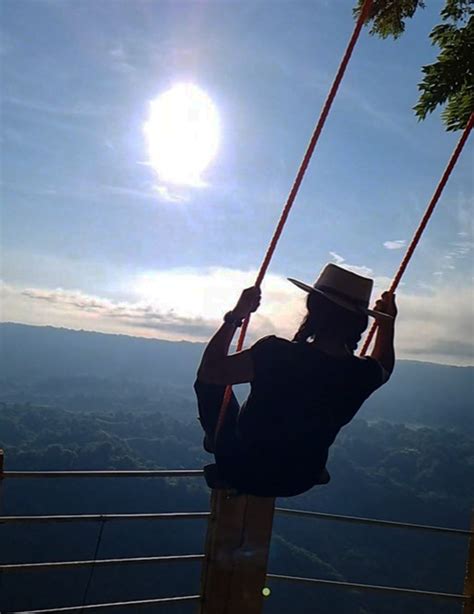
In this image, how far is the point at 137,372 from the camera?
183 metres

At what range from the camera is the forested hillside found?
37281mm

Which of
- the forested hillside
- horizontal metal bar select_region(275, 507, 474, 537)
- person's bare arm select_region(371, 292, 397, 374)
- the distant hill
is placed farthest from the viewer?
the distant hill

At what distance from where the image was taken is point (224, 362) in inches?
66.8

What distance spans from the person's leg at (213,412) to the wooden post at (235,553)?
0.40 meters

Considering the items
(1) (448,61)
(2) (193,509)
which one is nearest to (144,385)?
(2) (193,509)

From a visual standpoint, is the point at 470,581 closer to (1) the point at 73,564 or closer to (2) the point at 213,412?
(2) the point at 213,412

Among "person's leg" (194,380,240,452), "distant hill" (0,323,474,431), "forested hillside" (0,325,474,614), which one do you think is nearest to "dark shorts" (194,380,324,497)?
"person's leg" (194,380,240,452)

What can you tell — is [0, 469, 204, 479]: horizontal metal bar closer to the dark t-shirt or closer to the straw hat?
the dark t-shirt

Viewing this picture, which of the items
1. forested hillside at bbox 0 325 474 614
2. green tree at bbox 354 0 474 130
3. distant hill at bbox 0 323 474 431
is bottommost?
forested hillside at bbox 0 325 474 614

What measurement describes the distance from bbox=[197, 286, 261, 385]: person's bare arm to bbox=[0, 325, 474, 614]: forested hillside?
28.0 metres

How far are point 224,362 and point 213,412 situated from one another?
28 centimetres

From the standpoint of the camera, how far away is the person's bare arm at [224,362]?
5.47ft

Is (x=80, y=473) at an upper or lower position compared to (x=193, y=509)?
upper

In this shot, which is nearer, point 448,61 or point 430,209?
point 430,209
